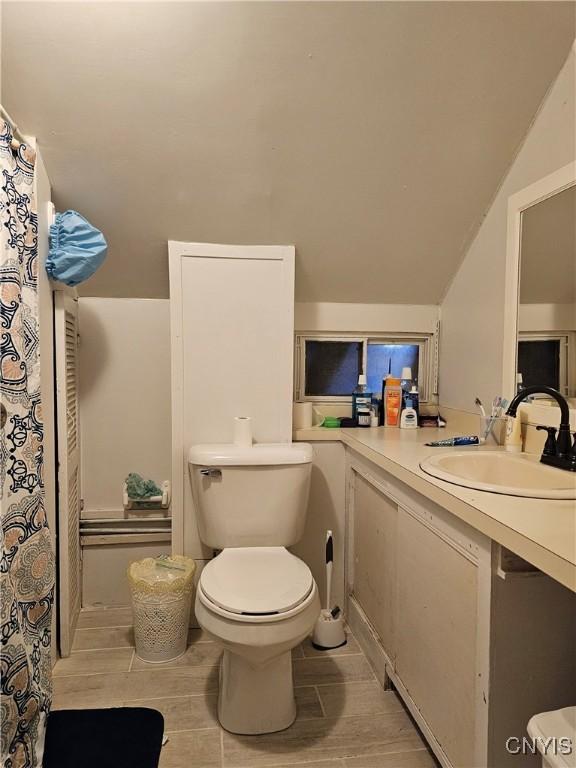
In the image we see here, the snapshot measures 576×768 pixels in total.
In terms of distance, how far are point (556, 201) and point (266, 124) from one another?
0.96 metres

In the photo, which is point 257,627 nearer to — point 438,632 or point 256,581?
point 256,581

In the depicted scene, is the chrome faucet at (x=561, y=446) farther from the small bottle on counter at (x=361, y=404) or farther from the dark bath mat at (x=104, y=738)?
the dark bath mat at (x=104, y=738)

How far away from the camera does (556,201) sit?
5.09 ft

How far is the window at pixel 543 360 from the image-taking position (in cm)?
148

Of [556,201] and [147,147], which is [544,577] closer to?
[556,201]

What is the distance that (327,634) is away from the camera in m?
1.93

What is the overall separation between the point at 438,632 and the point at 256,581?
0.55 metres

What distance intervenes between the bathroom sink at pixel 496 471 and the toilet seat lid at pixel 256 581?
1.72ft

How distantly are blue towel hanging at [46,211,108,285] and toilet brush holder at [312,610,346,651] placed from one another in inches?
61.7

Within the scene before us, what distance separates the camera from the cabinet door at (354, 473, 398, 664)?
5.34 ft

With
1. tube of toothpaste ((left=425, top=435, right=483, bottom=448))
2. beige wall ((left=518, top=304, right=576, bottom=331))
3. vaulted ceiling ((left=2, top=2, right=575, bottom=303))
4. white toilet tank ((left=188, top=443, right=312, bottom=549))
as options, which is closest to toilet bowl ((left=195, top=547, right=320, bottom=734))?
white toilet tank ((left=188, top=443, right=312, bottom=549))

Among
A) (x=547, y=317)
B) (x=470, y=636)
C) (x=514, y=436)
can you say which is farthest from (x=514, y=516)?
(x=547, y=317)

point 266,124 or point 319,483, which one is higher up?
point 266,124

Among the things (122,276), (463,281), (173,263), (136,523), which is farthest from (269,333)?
(136,523)
